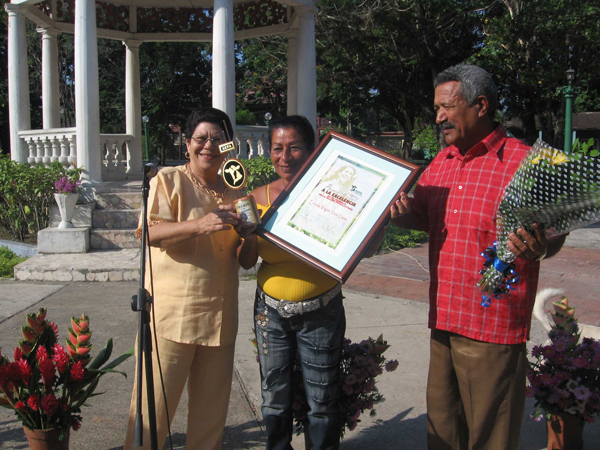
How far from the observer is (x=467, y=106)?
2.34 meters

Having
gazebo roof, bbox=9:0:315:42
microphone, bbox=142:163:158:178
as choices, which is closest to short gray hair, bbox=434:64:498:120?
microphone, bbox=142:163:158:178

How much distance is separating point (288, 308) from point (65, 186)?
21.5 feet

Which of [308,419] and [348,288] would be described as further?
[348,288]

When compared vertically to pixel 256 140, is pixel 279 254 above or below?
below

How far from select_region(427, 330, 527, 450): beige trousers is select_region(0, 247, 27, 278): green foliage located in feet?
21.4

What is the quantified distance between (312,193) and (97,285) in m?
5.14

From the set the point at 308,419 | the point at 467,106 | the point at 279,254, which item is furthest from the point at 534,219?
the point at 308,419

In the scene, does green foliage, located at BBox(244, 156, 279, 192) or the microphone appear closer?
the microphone

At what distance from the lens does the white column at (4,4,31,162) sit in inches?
398

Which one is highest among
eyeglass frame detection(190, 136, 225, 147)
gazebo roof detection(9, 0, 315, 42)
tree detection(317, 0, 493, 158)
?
tree detection(317, 0, 493, 158)

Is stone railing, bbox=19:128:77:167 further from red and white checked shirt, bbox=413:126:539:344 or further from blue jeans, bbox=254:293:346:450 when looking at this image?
red and white checked shirt, bbox=413:126:539:344

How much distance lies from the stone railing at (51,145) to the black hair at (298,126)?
729cm

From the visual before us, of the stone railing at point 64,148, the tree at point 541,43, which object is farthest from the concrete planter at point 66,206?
the tree at point 541,43

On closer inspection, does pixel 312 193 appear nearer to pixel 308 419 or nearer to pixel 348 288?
pixel 308 419
